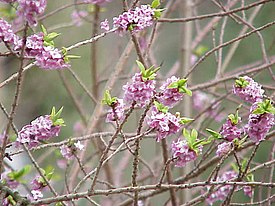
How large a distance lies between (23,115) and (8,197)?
4.12 meters

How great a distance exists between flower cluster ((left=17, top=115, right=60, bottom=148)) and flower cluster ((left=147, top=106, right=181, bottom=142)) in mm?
246

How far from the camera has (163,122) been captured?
44.8 inches

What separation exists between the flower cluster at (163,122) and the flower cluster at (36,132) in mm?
246

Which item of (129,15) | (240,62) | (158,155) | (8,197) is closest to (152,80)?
(129,15)

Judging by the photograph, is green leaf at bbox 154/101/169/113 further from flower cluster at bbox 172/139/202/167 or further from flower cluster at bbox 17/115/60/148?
flower cluster at bbox 17/115/60/148

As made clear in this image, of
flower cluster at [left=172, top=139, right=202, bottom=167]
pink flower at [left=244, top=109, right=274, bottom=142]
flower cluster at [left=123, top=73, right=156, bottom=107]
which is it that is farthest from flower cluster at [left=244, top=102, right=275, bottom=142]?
flower cluster at [left=123, top=73, right=156, bottom=107]

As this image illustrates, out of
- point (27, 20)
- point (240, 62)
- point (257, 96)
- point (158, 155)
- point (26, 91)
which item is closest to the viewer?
point (27, 20)

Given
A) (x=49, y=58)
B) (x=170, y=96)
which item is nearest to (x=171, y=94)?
(x=170, y=96)

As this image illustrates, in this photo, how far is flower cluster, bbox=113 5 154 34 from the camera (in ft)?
3.92

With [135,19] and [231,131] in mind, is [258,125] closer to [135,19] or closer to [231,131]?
[231,131]

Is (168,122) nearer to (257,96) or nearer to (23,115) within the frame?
(257,96)

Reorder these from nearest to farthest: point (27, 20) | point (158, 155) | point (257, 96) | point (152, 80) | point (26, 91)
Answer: point (27, 20)
point (152, 80)
point (257, 96)
point (158, 155)
point (26, 91)

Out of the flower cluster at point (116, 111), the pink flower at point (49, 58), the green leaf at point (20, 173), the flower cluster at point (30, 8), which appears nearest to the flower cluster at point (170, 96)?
the flower cluster at point (116, 111)

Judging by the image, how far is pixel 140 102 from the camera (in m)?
1.15
